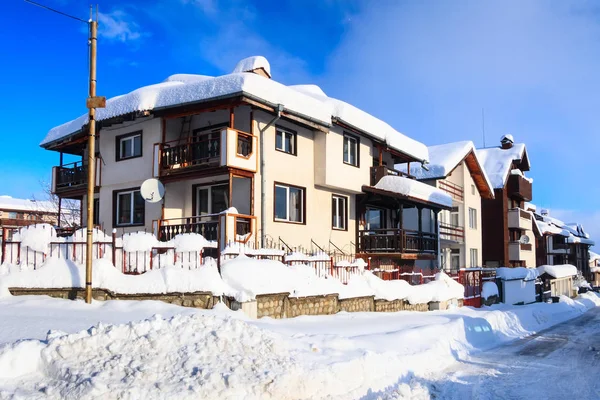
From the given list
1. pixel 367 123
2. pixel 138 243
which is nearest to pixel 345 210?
pixel 367 123

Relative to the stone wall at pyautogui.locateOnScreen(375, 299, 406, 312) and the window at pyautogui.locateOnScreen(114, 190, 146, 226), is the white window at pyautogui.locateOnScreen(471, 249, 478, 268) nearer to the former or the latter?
the stone wall at pyautogui.locateOnScreen(375, 299, 406, 312)

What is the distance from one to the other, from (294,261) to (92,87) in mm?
6522

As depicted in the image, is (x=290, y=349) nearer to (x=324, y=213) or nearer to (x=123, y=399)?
(x=123, y=399)

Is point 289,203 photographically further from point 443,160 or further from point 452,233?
point 452,233

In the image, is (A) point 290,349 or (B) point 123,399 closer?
(B) point 123,399

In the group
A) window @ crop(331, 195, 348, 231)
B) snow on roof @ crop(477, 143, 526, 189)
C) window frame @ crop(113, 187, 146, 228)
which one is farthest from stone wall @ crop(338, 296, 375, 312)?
snow on roof @ crop(477, 143, 526, 189)

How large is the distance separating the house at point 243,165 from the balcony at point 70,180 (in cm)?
5

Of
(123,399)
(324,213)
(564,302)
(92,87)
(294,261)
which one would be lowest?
(564,302)

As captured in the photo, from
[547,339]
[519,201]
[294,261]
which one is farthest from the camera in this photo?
[519,201]

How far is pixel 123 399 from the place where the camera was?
5.86 m

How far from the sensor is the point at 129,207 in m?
20.2

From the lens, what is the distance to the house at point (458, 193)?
109 feet

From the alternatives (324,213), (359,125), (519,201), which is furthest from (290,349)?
(519,201)

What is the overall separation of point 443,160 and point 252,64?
1696 cm
